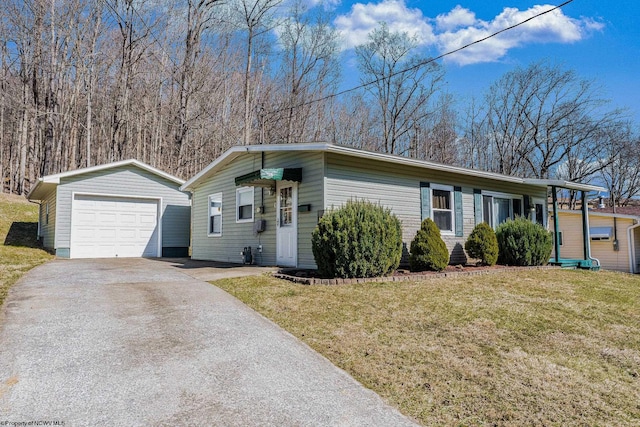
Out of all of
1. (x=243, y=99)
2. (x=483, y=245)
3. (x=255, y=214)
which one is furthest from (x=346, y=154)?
(x=243, y=99)

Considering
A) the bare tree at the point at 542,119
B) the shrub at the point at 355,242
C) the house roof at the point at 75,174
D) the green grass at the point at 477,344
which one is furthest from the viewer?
the bare tree at the point at 542,119

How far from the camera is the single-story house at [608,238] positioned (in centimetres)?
1867

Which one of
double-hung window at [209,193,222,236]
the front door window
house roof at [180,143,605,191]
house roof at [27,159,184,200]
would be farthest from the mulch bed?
house roof at [27,159,184,200]

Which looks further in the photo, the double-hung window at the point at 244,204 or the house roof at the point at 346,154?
the double-hung window at the point at 244,204

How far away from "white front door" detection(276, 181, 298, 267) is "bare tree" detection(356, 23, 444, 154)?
17.3m

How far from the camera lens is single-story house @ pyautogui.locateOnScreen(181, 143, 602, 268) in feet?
30.9

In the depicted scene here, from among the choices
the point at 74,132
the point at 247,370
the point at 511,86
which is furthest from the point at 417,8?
the point at 74,132

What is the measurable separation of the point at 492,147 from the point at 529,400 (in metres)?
28.7

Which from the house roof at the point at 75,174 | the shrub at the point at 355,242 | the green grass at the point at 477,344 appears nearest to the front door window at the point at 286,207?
the shrub at the point at 355,242

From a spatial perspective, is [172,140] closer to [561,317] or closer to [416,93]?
[416,93]

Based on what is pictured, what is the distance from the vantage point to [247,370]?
3629mm

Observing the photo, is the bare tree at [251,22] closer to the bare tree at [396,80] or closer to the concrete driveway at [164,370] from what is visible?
the bare tree at [396,80]

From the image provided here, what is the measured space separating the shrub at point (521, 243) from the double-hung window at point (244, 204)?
6948 millimetres

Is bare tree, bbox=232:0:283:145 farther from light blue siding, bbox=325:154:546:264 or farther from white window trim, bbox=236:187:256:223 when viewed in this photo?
light blue siding, bbox=325:154:546:264
